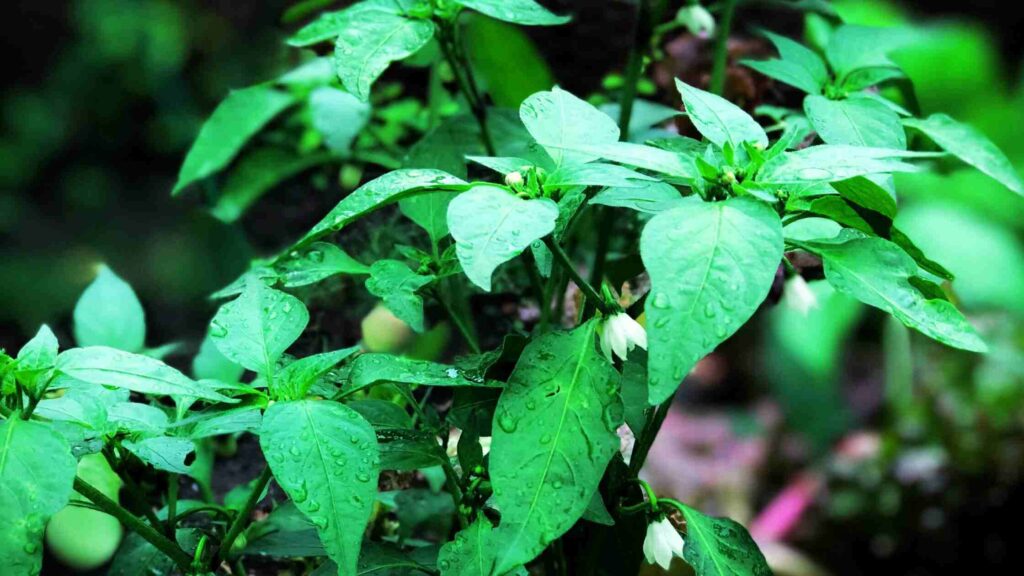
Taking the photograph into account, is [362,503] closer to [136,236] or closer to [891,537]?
[136,236]

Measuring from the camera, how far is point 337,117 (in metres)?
1.29

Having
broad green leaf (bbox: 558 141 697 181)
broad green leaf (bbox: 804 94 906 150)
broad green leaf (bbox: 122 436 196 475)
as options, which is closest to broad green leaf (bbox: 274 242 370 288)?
broad green leaf (bbox: 122 436 196 475)

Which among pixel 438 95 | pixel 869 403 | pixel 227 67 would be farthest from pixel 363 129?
pixel 869 403

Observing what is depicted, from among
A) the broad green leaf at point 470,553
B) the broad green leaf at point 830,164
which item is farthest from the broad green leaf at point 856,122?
the broad green leaf at point 470,553

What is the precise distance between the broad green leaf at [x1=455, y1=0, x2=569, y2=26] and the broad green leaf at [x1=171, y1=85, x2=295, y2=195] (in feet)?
1.62

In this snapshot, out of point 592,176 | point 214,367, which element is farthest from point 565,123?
point 214,367

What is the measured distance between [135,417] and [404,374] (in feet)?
0.63

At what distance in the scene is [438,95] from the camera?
4.13 feet

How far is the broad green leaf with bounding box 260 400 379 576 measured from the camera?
509 mm

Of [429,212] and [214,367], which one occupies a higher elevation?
[429,212]

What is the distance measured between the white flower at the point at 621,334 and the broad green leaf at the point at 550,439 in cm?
3

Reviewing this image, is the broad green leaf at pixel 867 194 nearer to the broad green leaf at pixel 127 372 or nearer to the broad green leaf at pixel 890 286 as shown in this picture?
the broad green leaf at pixel 890 286

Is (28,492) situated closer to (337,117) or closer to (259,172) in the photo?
(337,117)

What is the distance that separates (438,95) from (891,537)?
1.45 m
